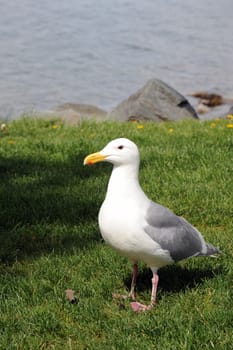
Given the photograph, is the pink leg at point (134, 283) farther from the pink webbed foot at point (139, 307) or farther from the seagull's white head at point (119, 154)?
the seagull's white head at point (119, 154)

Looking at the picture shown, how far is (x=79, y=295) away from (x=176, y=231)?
2.53 feet

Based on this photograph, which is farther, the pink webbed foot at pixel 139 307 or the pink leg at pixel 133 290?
the pink leg at pixel 133 290

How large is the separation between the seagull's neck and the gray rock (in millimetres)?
7117

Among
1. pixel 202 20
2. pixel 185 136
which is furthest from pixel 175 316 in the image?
pixel 202 20

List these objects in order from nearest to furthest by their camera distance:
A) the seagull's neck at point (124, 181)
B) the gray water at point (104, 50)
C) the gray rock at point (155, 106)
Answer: the seagull's neck at point (124, 181), the gray rock at point (155, 106), the gray water at point (104, 50)

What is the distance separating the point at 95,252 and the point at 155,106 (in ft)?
21.7

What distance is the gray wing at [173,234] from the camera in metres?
4.84

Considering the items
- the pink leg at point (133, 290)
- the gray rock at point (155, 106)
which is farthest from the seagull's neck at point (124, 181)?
the gray rock at point (155, 106)

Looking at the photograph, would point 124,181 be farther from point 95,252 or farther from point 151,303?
point 95,252

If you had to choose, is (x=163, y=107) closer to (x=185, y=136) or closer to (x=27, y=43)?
(x=185, y=136)

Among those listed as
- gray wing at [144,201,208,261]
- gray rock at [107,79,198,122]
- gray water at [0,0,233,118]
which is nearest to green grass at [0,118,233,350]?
gray wing at [144,201,208,261]

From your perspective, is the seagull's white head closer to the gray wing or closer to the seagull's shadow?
the gray wing

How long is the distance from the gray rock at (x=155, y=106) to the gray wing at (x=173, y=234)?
6969 mm

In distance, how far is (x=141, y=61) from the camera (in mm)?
20062
